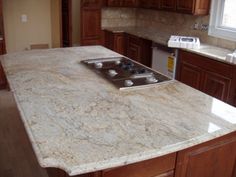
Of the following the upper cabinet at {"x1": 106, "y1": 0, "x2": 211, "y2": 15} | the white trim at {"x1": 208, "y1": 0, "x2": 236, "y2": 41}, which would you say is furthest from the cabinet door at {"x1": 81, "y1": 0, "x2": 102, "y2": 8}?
the white trim at {"x1": 208, "y1": 0, "x2": 236, "y2": 41}

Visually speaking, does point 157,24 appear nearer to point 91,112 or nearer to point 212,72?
point 212,72

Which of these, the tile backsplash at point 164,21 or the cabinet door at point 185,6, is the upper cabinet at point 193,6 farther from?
the tile backsplash at point 164,21

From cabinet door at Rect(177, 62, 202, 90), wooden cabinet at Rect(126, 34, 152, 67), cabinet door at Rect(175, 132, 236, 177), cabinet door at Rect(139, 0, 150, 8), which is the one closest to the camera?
cabinet door at Rect(175, 132, 236, 177)

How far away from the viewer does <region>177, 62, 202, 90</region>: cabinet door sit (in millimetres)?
3465

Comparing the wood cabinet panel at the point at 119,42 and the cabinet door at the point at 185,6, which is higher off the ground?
the cabinet door at the point at 185,6

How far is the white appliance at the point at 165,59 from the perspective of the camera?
3.79 m

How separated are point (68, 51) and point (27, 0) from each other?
2867 mm

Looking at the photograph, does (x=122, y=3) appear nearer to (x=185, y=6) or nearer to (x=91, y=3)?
(x=91, y=3)

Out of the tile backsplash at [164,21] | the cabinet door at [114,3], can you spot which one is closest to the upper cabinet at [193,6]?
the tile backsplash at [164,21]

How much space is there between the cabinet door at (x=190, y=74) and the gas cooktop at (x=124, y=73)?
1280 millimetres

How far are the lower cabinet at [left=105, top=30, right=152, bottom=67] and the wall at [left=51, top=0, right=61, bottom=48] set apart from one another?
1.05 m

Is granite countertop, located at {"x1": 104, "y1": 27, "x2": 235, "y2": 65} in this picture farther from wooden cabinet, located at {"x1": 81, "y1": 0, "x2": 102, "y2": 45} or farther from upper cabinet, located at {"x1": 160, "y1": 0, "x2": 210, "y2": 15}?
upper cabinet, located at {"x1": 160, "y1": 0, "x2": 210, "y2": 15}

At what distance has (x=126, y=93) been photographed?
185 cm


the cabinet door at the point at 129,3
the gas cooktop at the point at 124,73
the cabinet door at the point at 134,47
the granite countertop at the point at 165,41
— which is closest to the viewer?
the gas cooktop at the point at 124,73
